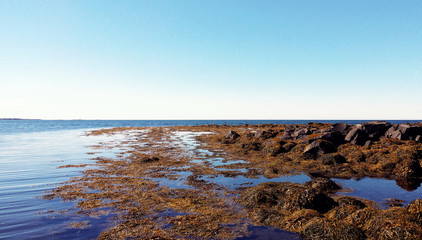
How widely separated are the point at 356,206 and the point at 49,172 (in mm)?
18174

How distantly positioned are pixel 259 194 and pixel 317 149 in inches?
468

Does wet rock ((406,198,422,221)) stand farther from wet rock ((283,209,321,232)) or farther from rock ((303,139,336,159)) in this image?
rock ((303,139,336,159))

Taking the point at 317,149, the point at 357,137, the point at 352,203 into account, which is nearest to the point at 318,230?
the point at 352,203

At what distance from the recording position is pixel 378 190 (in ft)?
36.8

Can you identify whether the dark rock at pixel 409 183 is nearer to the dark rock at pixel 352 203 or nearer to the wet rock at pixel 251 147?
the dark rock at pixel 352 203

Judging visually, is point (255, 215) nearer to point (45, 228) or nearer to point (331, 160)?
point (45, 228)

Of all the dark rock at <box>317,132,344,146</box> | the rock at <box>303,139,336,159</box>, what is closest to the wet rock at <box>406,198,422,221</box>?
the rock at <box>303,139,336,159</box>

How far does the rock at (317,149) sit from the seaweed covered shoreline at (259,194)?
0.28 ft

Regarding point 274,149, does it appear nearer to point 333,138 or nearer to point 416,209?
point 333,138

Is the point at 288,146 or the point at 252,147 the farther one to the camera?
the point at 252,147

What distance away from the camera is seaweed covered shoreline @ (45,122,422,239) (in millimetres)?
6824

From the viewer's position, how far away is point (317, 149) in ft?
62.6

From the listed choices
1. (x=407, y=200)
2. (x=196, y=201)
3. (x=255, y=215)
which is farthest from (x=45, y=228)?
(x=407, y=200)

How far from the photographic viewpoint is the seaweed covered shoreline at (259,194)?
22.4 ft
